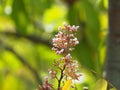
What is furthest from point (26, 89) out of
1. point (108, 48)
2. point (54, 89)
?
point (54, 89)

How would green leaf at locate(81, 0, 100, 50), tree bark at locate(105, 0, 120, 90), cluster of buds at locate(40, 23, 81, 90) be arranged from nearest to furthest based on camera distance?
cluster of buds at locate(40, 23, 81, 90) < tree bark at locate(105, 0, 120, 90) < green leaf at locate(81, 0, 100, 50)

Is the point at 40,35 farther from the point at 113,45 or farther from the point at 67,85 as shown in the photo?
the point at 67,85

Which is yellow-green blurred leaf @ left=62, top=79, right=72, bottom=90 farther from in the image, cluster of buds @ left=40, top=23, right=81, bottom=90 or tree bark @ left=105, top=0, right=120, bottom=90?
tree bark @ left=105, top=0, right=120, bottom=90

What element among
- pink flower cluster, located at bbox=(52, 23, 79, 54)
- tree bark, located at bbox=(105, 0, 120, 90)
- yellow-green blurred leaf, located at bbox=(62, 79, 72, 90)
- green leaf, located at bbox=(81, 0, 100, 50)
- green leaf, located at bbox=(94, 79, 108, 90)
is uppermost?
green leaf, located at bbox=(81, 0, 100, 50)

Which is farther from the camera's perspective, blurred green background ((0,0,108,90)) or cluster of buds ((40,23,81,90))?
blurred green background ((0,0,108,90))

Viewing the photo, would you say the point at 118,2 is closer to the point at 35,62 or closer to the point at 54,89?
the point at 54,89

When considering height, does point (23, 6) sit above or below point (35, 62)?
below

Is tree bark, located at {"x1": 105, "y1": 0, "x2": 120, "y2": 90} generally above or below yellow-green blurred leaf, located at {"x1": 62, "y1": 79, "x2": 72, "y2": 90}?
above

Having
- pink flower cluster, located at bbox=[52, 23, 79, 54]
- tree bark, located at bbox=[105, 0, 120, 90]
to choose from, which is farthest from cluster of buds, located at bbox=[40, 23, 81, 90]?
tree bark, located at bbox=[105, 0, 120, 90]
